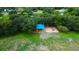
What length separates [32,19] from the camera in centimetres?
331

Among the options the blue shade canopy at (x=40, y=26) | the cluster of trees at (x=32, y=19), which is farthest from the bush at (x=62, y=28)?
the blue shade canopy at (x=40, y=26)

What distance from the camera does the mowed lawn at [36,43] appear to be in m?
3.31

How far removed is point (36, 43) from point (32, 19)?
21 centimetres

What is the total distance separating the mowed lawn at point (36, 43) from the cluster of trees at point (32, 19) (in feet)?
0.17

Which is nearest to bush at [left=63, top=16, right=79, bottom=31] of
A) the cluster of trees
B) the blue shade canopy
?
the cluster of trees

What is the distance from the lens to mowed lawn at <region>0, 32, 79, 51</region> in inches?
130

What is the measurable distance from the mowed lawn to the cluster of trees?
2.1 inches

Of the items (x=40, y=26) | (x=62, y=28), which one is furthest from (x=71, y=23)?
(x=40, y=26)

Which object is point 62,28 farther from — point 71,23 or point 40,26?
point 40,26

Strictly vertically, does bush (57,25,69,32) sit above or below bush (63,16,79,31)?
below

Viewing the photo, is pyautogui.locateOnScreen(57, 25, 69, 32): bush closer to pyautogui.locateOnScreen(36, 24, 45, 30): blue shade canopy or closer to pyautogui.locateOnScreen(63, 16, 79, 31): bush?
pyautogui.locateOnScreen(63, 16, 79, 31): bush
